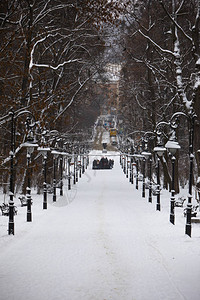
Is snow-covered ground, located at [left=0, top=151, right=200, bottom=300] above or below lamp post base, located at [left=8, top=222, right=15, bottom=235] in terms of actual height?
below

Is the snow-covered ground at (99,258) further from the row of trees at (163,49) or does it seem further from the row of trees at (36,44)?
the row of trees at (163,49)

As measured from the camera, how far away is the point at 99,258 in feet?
40.9

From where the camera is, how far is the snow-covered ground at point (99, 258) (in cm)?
952

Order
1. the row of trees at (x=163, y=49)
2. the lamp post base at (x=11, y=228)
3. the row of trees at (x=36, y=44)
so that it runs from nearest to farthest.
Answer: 1. the lamp post base at (x=11, y=228)
2. the row of trees at (x=36, y=44)
3. the row of trees at (x=163, y=49)

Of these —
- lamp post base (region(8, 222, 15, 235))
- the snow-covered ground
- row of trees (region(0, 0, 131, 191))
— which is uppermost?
row of trees (region(0, 0, 131, 191))

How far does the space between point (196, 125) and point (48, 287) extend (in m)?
12.7

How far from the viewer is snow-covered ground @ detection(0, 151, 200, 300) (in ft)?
31.2

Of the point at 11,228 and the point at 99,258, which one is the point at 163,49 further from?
the point at 99,258

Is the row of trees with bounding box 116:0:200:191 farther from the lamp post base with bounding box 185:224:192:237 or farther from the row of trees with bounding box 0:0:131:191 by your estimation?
the lamp post base with bounding box 185:224:192:237

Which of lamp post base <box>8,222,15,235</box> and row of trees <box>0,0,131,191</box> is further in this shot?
row of trees <box>0,0,131,191</box>

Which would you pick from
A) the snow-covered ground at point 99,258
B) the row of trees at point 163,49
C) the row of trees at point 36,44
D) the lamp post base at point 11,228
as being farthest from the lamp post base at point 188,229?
the row of trees at point 36,44

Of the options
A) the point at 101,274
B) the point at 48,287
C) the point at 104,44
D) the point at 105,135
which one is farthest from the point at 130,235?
the point at 105,135

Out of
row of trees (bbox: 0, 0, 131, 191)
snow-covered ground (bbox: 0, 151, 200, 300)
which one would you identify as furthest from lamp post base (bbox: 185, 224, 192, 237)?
row of trees (bbox: 0, 0, 131, 191)

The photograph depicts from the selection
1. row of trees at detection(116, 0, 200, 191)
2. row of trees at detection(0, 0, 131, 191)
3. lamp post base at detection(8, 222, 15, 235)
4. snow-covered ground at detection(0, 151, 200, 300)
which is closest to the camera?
snow-covered ground at detection(0, 151, 200, 300)
